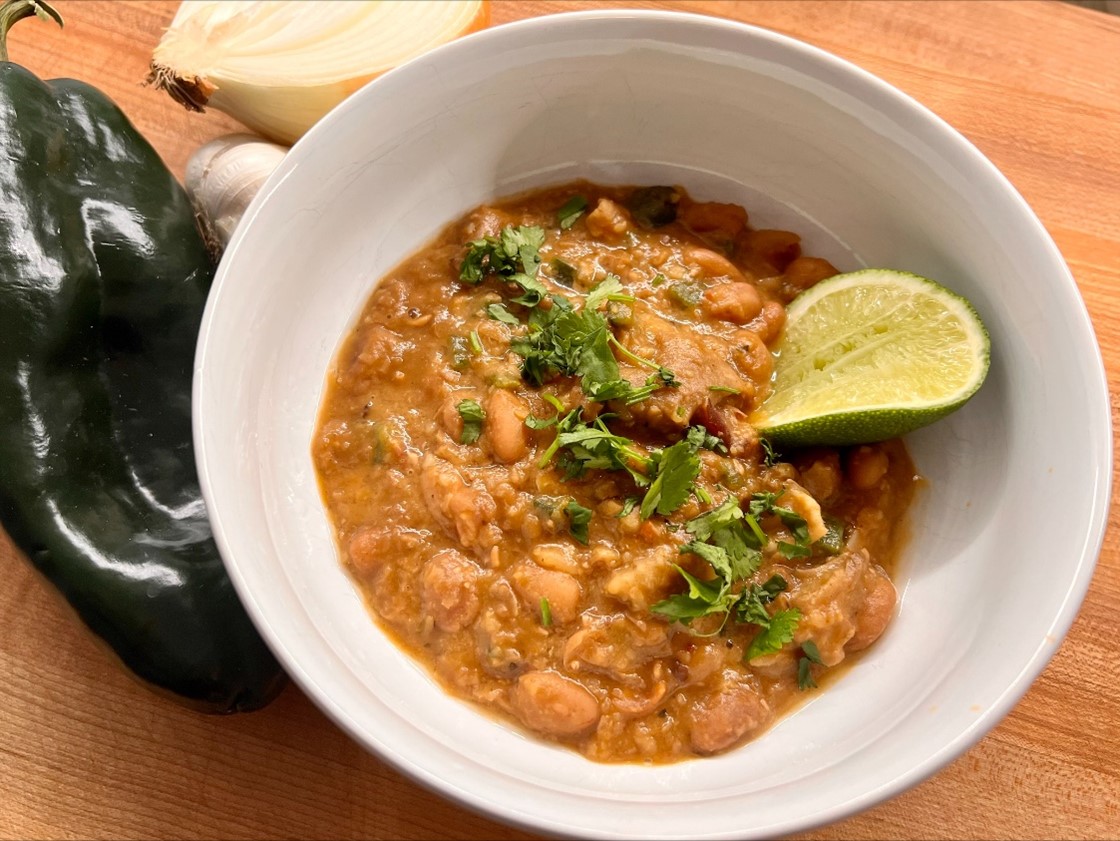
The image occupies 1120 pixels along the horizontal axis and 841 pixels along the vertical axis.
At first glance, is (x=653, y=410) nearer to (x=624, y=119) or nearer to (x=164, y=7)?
(x=624, y=119)

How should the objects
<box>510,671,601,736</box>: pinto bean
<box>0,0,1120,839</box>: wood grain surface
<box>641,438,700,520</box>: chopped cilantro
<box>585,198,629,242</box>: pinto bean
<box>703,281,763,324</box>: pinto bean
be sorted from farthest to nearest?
<box>585,198,629,242</box>: pinto bean, <box>703,281,763,324</box>: pinto bean, <box>0,0,1120,839</box>: wood grain surface, <box>641,438,700,520</box>: chopped cilantro, <box>510,671,601,736</box>: pinto bean

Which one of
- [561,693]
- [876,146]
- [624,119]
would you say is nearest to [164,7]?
[624,119]

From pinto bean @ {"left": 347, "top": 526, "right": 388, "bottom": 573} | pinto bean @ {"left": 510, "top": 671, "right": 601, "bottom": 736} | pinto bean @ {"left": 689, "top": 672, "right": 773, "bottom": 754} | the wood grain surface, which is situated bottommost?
the wood grain surface

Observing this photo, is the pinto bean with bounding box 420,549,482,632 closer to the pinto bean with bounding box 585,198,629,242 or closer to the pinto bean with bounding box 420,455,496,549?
the pinto bean with bounding box 420,455,496,549

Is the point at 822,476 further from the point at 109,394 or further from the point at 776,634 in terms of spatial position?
the point at 109,394

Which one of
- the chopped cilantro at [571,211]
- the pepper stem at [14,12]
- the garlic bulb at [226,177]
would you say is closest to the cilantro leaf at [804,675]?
the chopped cilantro at [571,211]

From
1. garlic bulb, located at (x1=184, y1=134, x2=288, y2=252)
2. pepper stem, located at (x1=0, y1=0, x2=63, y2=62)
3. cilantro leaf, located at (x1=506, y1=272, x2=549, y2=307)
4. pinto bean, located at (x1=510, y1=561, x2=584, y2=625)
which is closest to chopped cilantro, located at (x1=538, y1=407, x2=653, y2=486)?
pinto bean, located at (x1=510, y1=561, x2=584, y2=625)
